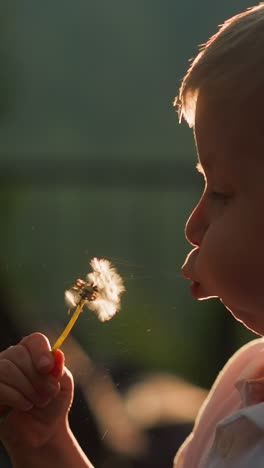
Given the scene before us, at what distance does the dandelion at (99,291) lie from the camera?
2.08 ft

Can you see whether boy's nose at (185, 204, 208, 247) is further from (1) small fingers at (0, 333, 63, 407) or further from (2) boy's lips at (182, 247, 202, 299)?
(1) small fingers at (0, 333, 63, 407)

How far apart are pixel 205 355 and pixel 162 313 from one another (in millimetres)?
137

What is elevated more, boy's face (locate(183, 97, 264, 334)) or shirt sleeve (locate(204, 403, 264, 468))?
boy's face (locate(183, 97, 264, 334))

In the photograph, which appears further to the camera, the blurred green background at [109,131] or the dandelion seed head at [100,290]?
the blurred green background at [109,131]

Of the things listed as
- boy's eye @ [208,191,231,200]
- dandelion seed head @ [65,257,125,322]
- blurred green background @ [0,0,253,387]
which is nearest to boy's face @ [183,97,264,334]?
boy's eye @ [208,191,231,200]

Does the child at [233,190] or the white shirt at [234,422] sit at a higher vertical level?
the child at [233,190]

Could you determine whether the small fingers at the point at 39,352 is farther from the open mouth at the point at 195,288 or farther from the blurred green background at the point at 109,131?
the blurred green background at the point at 109,131

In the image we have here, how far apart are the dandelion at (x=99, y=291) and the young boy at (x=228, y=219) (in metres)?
0.05

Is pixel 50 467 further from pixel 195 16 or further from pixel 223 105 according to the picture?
pixel 195 16

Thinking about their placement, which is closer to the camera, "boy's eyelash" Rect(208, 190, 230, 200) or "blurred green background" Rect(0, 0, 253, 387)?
"boy's eyelash" Rect(208, 190, 230, 200)

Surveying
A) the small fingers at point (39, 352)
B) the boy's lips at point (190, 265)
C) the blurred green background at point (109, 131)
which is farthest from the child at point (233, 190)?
the blurred green background at point (109, 131)

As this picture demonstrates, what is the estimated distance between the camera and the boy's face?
542 mm

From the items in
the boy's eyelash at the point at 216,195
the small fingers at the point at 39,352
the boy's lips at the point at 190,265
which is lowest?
the small fingers at the point at 39,352

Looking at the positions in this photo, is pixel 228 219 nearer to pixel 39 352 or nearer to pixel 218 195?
pixel 218 195
